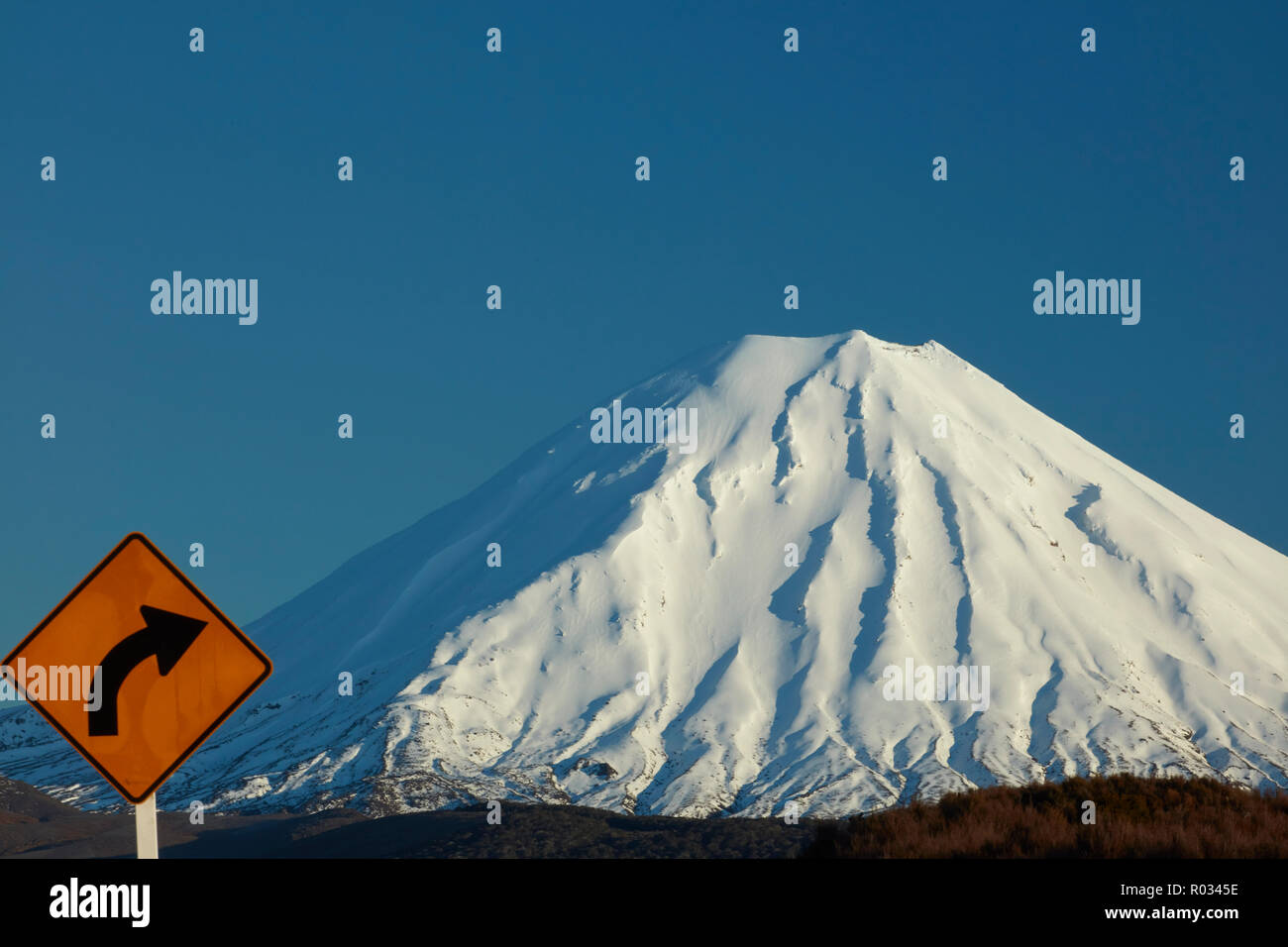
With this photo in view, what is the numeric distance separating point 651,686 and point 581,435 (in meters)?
44.7

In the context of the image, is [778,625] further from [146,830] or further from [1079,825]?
[146,830]

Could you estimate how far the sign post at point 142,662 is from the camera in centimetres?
988

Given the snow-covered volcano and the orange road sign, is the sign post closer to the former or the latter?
the orange road sign

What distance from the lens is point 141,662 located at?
10.1m

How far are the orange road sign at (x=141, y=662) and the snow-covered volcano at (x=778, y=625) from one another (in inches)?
3355

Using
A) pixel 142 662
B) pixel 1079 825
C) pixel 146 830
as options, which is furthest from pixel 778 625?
pixel 146 830

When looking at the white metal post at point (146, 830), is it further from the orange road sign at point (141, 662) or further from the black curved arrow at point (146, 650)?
the black curved arrow at point (146, 650)

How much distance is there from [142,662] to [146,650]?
0.09 meters

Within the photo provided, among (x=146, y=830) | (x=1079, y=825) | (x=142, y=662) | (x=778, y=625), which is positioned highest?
(x=142, y=662)

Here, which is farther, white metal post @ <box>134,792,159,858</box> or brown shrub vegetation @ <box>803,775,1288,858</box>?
brown shrub vegetation @ <box>803,775,1288,858</box>

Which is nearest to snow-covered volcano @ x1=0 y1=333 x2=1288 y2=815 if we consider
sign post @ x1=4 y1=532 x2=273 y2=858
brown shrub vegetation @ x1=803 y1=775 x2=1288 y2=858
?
brown shrub vegetation @ x1=803 y1=775 x2=1288 y2=858

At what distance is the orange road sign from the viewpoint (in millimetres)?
9875
